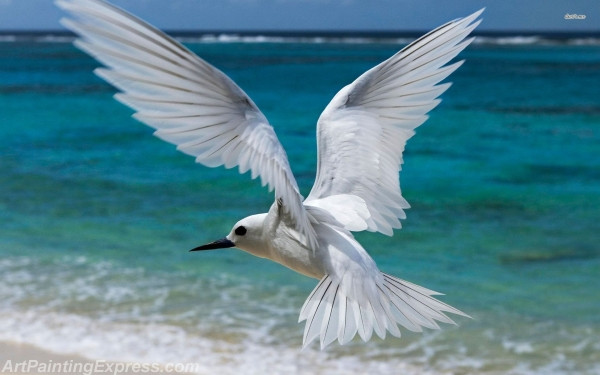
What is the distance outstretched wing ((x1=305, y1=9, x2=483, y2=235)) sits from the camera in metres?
1.53

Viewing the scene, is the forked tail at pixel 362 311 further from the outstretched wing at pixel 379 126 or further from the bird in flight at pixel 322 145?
the outstretched wing at pixel 379 126

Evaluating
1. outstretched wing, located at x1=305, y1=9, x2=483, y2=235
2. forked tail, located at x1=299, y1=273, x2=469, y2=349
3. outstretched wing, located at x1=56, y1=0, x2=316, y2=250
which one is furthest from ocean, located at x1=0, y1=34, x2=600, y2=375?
outstretched wing, located at x1=56, y1=0, x2=316, y2=250

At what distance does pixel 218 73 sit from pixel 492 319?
10.8 feet

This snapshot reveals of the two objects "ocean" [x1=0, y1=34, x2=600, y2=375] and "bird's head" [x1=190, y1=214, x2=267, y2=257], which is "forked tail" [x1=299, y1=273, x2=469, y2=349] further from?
"ocean" [x1=0, y1=34, x2=600, y2=375]

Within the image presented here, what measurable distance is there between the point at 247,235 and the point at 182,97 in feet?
0.90

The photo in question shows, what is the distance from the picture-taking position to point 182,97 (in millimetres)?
1143

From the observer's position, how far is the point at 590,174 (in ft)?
26.1

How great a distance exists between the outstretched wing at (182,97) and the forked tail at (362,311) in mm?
96

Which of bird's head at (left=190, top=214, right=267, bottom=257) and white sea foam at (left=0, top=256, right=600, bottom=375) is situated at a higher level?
bird's head at (left=190, top=214, right=267, bottom=257)

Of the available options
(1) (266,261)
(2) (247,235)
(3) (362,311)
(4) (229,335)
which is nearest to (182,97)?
(2) (247,235)

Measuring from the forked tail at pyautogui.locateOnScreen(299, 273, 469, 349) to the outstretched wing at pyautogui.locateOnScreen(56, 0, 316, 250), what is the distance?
96mm

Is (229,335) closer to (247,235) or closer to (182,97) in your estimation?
(247,235)

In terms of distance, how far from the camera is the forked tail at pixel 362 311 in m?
1.25

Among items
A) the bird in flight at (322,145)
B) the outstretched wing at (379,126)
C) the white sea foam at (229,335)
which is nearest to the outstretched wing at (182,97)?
the bird in flight at (322,145)
